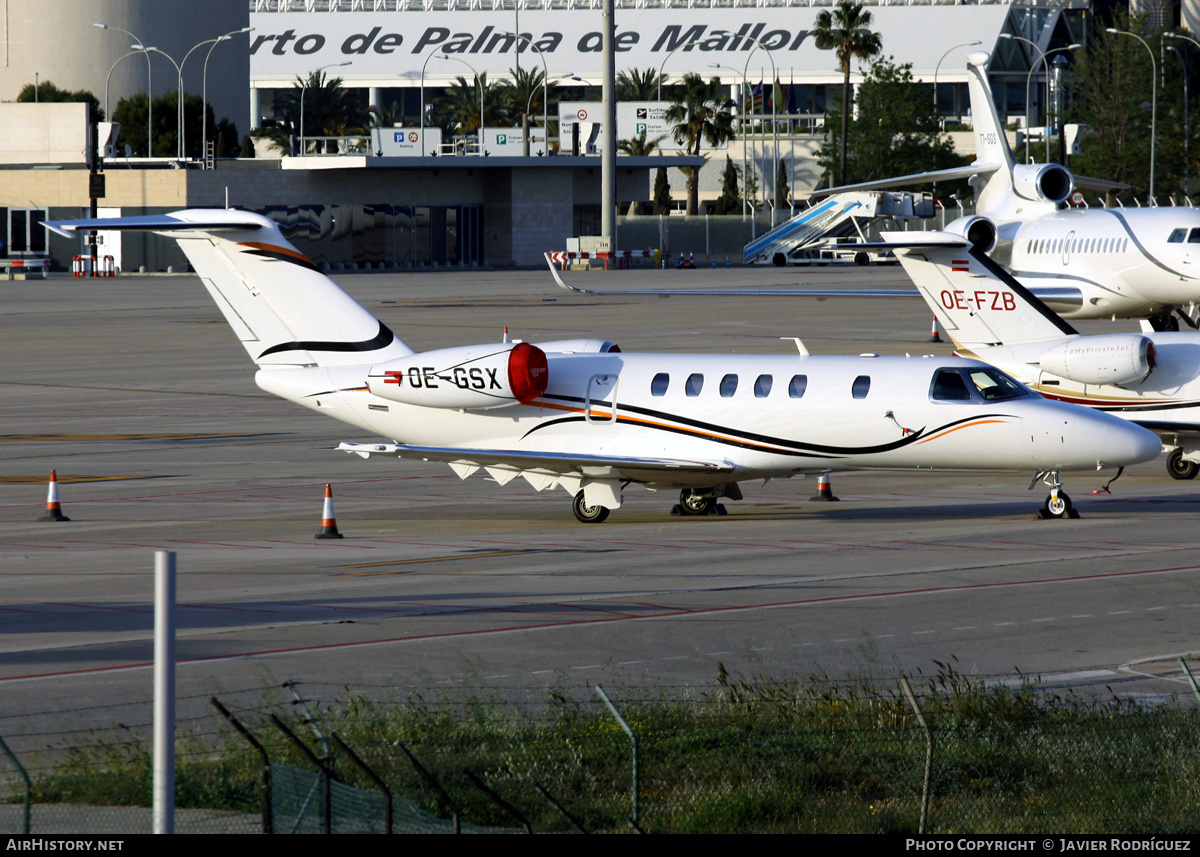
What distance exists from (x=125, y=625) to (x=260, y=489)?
1195cm

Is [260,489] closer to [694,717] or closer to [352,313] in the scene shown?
[352,313]

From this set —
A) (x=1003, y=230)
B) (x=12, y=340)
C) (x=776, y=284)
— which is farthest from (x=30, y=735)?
(x=776, y=284)

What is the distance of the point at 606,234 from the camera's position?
104125 mm

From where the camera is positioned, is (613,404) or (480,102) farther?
(480,102)

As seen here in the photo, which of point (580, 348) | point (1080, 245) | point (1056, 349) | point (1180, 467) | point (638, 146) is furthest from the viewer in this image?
point (638, 146)

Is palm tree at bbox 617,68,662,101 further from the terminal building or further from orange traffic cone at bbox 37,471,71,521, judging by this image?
orange traffic cone at bbox 37,471,71,521

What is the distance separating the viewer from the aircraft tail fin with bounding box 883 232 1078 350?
30828 mm

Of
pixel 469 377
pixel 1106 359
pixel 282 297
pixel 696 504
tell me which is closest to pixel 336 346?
pixel 282 297

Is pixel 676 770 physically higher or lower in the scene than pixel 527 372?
lower

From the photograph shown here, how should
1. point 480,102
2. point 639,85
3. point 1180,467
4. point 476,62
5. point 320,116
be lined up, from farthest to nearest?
point 476,62
point 639,85
point 480,102
point 320,116
point 1180,467

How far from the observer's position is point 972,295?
1227 inches

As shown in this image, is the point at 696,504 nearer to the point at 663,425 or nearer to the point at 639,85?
the point at 663,425

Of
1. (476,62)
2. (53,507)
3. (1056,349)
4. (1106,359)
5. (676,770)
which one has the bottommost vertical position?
(676,770)

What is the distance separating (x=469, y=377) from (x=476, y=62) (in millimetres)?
147801
